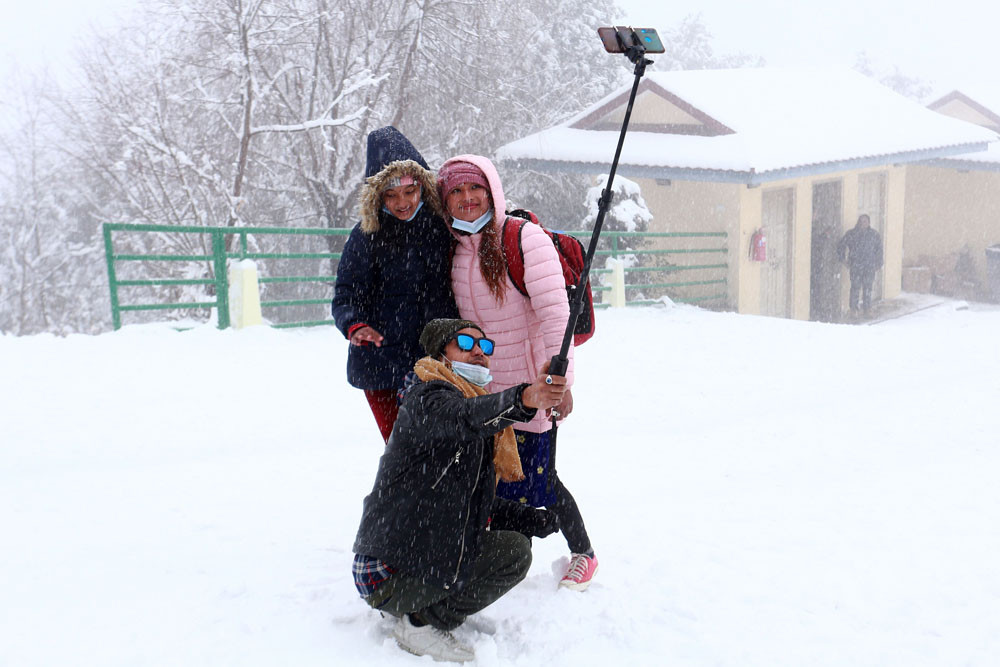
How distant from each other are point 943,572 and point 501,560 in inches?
80.8

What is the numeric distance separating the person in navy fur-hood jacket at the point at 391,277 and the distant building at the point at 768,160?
9.04 m

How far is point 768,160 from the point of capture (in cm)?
1164

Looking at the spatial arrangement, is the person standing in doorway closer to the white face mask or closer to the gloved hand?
the gloved hand

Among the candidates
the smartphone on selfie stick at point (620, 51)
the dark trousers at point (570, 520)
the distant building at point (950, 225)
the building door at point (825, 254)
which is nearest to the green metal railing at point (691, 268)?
the building door at point (825, 254)

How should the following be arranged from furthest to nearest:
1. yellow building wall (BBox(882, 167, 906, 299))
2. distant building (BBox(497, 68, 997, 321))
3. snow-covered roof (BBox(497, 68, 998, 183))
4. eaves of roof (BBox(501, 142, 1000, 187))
→ yellow building wall (BBox(882, 167, 906, 299)), distant building (BBox(497, 68, 997, 321)), snow-covered roof (BBox(497, 68, 998, 183)), eaves of roof (BBox(501, 142, 1000, 187))

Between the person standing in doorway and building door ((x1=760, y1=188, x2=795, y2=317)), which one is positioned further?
the person standing in doorway

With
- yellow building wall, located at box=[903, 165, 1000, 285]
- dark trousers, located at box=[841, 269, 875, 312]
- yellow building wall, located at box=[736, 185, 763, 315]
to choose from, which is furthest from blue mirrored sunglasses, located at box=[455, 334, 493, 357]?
yellow building wall, located at box=[903, 165, 1000, 285]

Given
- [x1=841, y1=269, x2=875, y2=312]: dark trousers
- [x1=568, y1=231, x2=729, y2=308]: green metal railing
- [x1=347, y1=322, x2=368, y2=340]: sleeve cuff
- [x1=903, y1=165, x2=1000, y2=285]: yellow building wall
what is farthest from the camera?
[x1=903, y1=165, x2=1000, y2=285]: yellow building wall

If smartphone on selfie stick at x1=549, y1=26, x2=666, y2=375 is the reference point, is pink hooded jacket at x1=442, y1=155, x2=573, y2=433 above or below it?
below

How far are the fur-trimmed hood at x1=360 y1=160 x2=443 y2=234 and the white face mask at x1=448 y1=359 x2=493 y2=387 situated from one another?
26.6 inches

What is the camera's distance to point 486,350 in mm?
2850

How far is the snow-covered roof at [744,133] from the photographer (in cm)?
1220

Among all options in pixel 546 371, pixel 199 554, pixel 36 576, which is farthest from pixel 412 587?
pixel 36 576

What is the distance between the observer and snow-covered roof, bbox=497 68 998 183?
12195 mm
